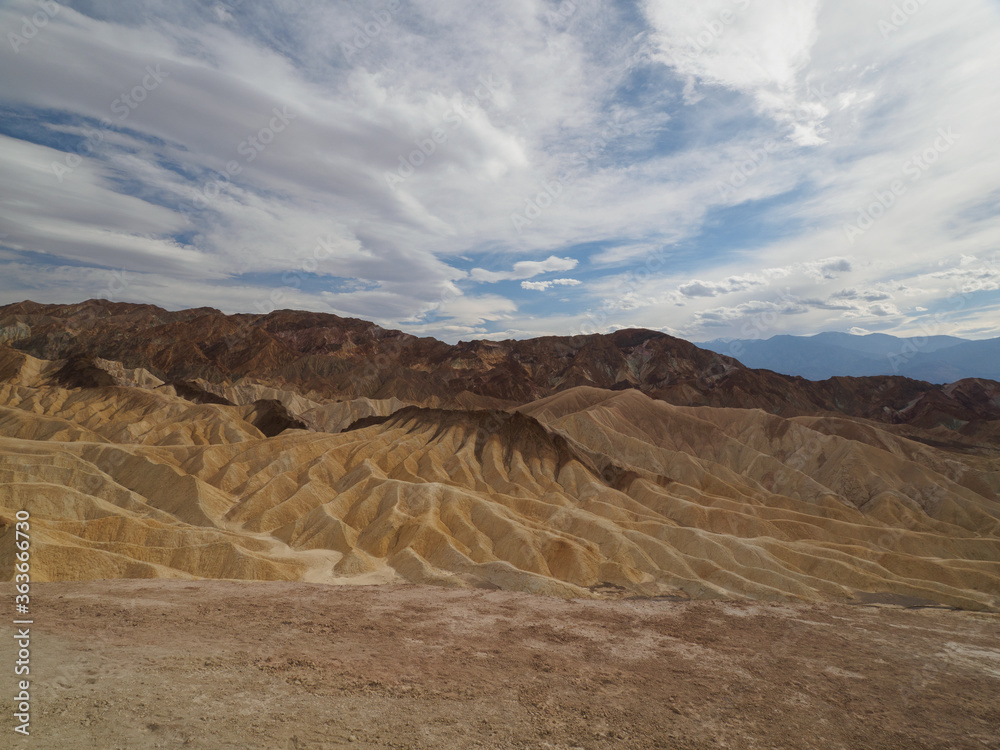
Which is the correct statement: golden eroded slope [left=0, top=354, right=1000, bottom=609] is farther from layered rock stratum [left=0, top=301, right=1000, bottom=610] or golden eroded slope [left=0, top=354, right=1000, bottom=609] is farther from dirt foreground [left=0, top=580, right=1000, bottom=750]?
dirt foreground [left=0, top=580, right=1000, bottom=750]

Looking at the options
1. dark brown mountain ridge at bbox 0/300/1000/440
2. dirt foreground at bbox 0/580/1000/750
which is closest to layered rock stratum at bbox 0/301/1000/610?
dark brown mountain ridge at bbox 0/300/1000/440

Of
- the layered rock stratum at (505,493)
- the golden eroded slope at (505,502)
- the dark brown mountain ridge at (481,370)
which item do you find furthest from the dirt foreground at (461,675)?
the dark brown mountain ridge at (481,370)

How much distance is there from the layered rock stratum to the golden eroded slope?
0.26 m

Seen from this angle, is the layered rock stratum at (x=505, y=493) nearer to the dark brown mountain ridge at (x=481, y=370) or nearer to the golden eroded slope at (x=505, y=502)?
the golden eroded slope at (x=505, y=502)

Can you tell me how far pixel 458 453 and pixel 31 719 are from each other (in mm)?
61847

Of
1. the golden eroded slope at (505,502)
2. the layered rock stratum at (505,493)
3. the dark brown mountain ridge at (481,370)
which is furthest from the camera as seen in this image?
the dark brown mountain ridge at (481,370)

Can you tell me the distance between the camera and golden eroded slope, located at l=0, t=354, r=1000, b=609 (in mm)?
41188

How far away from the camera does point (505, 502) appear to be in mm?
59781

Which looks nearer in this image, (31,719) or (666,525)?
(31,719)

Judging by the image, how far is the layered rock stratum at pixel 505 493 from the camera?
4150 cm

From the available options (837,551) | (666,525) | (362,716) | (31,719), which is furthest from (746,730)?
(837,551)

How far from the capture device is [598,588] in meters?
41.0

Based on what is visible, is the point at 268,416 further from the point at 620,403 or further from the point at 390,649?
the point at 390,649

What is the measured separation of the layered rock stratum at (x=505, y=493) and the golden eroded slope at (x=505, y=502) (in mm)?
259
